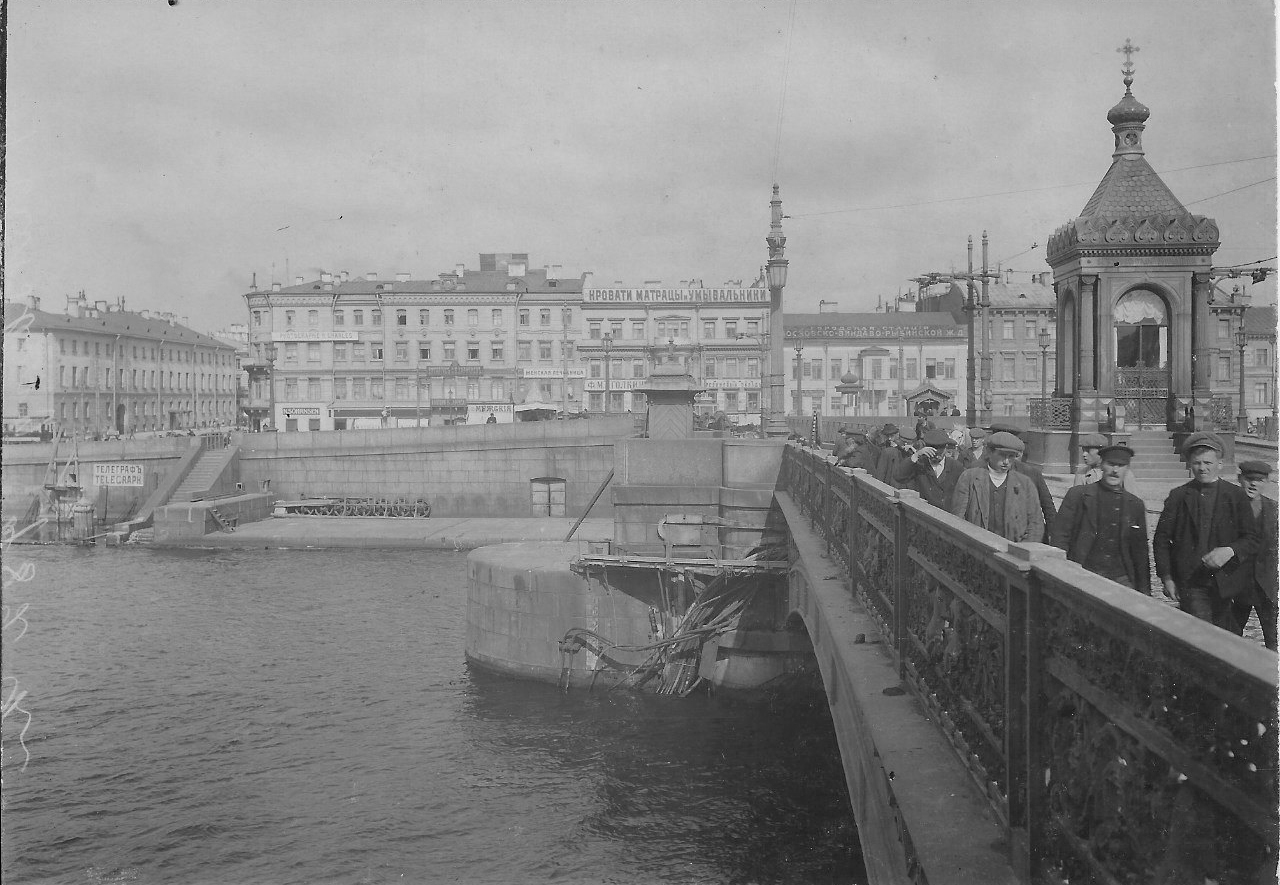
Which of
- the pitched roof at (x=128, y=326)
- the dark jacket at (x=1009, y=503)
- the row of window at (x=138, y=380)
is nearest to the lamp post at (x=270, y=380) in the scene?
the row of window at (x=138, y=380)

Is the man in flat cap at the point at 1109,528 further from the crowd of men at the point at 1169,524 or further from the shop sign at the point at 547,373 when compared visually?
the shop sign at the point at 547,373

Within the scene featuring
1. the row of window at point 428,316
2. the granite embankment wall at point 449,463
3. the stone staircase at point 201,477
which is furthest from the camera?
the row of window at point 428,316

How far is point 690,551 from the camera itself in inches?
677

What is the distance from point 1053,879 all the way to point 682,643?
14.2 meters

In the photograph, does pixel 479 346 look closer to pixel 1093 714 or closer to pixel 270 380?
pixel 270 380

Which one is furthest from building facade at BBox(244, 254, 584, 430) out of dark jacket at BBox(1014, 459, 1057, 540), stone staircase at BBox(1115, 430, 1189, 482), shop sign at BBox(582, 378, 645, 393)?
dark jacket at BBox(1014, 459, 1057, 540)

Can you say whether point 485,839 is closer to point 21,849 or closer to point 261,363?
point 21,849

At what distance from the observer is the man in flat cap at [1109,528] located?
588cm

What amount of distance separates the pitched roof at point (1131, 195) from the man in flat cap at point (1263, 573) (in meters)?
11.4

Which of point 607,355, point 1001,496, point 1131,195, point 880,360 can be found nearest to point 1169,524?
point 1001,496

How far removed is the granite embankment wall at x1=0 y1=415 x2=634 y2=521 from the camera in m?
41.3

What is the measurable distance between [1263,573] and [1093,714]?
310 centimetres

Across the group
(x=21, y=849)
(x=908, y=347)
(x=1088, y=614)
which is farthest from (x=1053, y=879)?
(x=908, y=347)

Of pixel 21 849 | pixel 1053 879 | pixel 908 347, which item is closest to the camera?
pixel 1053 879
